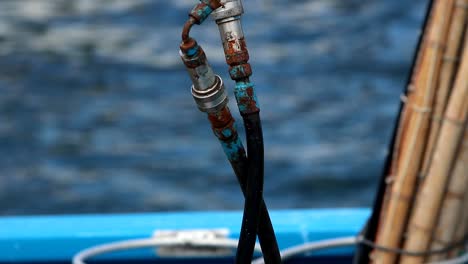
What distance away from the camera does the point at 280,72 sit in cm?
570

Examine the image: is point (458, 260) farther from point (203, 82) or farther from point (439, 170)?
point (203, 82)

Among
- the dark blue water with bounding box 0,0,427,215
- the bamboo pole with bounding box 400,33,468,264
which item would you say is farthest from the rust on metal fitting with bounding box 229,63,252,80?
the dark blue water with bounding box 0,0,427,215

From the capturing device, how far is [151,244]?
2104 mm

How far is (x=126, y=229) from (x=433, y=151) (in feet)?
2.66

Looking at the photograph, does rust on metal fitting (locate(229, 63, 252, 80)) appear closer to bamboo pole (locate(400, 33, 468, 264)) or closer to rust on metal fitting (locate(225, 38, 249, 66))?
rust on metal fitting (locate(225, 38, 249, 66))

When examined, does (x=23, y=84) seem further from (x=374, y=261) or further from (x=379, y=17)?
(x=374, y=261)

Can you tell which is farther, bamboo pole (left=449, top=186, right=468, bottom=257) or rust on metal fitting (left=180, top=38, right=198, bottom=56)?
bamboo pole (left=449, top=186, right=468, bottom=257)

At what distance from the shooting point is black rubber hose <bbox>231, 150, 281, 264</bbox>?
1025 mm

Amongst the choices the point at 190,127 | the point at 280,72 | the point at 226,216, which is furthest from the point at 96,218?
the point at 280,72

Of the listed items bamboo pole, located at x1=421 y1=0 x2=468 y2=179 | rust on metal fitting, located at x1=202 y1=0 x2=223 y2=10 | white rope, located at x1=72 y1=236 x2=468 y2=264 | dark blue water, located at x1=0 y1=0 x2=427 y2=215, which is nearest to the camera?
rust on metal fitting, located at x1=202 y1=0 x2=223 y2=10

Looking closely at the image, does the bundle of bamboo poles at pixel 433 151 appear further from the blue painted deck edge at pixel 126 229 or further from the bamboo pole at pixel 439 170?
the blue painted deck edge at pixel 126 229

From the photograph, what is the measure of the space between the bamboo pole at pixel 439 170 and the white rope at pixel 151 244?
1.43 ft

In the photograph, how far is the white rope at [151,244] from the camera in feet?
6.82

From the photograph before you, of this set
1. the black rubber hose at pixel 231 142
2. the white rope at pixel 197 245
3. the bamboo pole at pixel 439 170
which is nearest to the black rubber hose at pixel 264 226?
the black rubber hose at pixel 231 142
